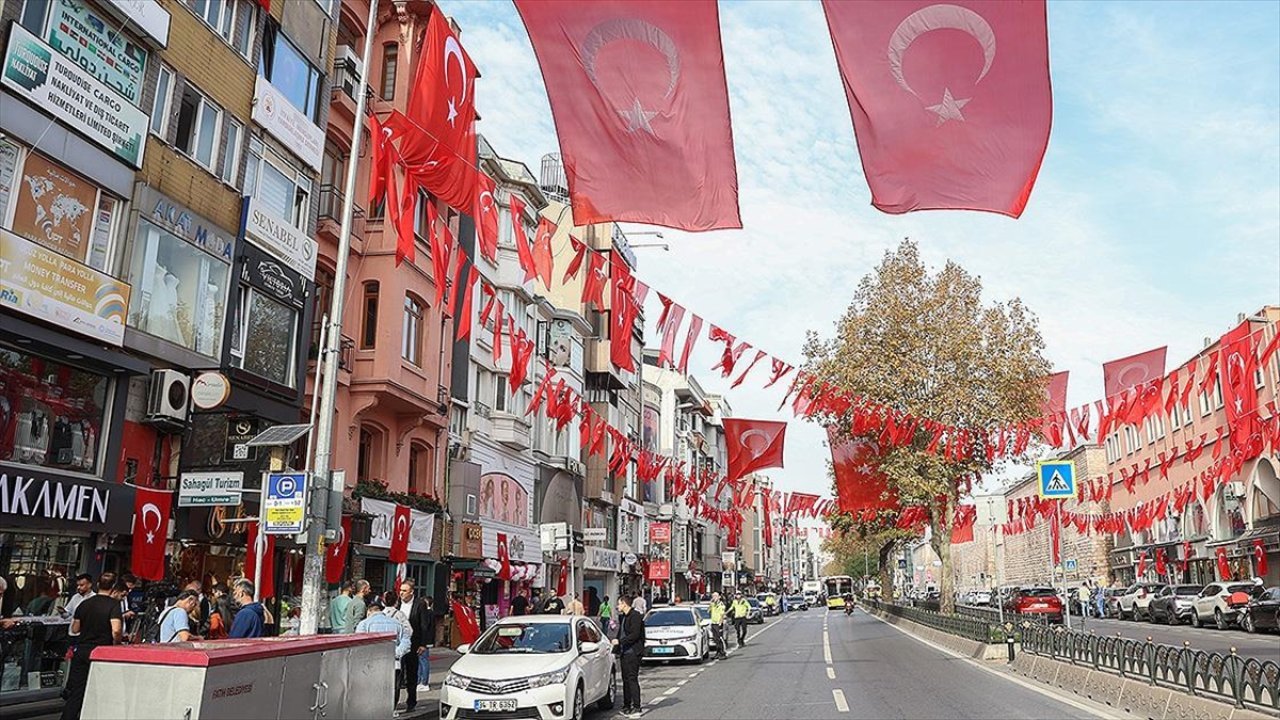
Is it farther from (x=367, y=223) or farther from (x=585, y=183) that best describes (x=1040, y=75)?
(x=367, y=223)

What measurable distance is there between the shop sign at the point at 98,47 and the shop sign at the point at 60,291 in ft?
11.0

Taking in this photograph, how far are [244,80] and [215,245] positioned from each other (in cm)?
379

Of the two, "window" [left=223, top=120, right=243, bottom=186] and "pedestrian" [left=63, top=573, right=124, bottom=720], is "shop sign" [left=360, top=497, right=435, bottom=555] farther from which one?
"pedestrian" [left=63, top=573, right=124, bottom=720]

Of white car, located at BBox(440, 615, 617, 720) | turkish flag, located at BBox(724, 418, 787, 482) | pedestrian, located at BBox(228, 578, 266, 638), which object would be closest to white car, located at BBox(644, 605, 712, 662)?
turkish flag, located at BBox(724, 418, 787, 482)

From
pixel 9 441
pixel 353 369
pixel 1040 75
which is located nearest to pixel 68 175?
pixel 9 441

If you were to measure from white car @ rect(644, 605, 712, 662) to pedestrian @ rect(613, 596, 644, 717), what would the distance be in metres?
8.06

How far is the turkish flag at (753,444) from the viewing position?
2438 centimetres

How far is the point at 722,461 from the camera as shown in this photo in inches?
3848

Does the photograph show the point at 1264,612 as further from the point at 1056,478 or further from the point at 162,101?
the point at 162,101

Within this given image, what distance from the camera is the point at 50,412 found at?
1470cm

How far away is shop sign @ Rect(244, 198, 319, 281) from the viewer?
1958 centimetres

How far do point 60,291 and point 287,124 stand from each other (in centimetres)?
796

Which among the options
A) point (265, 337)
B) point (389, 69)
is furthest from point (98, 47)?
point (389, 69)

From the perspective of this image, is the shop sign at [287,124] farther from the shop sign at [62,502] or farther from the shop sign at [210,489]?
the shop sign at [62,502]
